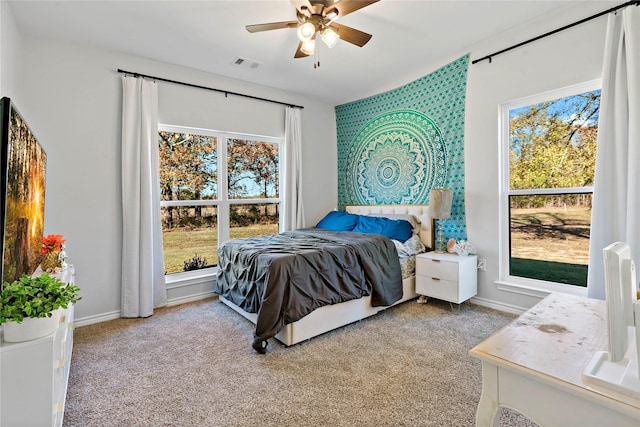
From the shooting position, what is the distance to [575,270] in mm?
2789

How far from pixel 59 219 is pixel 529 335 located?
368cm

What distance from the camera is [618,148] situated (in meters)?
2.31

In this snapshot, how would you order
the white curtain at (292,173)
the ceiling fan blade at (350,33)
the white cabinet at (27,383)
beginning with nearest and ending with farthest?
the white cabinet at (27,383) → the ceiling fan blade at (350,33) → the white curtain at (292,173)

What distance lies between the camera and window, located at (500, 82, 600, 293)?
8.84ft

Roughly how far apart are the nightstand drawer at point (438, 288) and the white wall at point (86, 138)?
3206 mm

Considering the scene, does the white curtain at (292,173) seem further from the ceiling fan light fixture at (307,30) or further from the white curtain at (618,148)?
the white curtain at (618,148)

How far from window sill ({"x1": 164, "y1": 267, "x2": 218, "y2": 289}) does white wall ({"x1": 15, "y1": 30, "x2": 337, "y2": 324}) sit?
0.52 m

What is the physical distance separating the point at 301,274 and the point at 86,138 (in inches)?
99.8

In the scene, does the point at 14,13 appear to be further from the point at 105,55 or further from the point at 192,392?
the point at 192,392

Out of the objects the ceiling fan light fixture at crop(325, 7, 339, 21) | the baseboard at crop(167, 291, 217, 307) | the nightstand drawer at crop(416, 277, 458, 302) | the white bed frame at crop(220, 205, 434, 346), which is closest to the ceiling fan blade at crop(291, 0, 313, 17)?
the ceiling fan light fixture at crop(325, 7, 339, 21)

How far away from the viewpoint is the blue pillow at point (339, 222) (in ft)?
13.4

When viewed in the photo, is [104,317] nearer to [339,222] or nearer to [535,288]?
[339,222]

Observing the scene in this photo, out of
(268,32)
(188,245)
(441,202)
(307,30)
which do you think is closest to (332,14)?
(307,30)

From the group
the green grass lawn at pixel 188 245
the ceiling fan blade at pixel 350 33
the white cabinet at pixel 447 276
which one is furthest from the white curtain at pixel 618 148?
the green grass lawn at pixel 188 245
